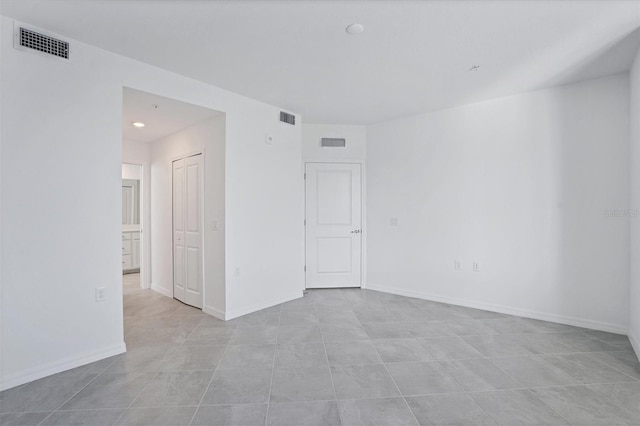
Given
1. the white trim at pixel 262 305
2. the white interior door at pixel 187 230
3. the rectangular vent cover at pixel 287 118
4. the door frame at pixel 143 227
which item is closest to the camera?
the white trim at pixel 262 305

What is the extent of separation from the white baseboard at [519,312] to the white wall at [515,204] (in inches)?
0.4

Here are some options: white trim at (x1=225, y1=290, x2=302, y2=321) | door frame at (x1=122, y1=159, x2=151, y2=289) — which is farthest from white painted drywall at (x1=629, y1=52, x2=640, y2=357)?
door frame at (x1=122, y1=159, x2=151, y2=289)

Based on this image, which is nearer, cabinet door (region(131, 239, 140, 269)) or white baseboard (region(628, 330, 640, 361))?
white baseboard (region(628, 330, 640, 361))

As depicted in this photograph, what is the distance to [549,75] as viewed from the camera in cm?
303

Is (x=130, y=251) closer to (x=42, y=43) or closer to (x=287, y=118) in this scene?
(x=287, y=118)

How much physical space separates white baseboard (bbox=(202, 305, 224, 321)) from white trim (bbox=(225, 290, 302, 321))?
10cm

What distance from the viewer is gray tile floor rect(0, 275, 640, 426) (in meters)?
1.80

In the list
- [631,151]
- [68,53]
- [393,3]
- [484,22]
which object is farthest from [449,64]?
[68,53]

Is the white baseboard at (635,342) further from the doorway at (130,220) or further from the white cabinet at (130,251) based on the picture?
the white cabinet at (130,251)

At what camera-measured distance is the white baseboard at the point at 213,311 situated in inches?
137

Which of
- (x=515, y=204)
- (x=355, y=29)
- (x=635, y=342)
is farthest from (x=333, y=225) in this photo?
(x=635, y=342)

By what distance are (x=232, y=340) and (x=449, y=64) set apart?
11.2 feet

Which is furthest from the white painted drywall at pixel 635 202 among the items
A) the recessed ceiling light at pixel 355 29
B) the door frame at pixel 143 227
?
the door frame at pixel 143 227

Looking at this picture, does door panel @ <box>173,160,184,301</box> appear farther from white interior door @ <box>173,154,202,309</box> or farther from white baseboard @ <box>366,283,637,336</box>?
white baseboard @ <box>366,283,637,336</box>
